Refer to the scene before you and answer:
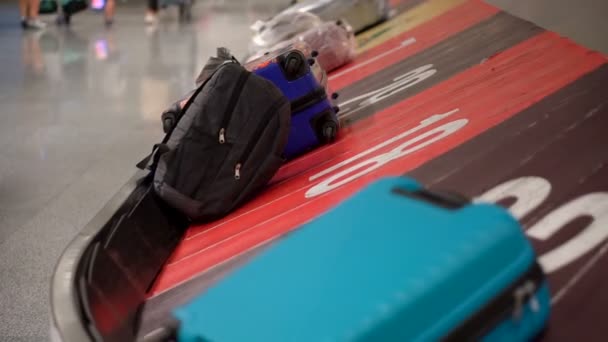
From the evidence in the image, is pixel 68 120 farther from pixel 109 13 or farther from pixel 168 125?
pixel 109 13

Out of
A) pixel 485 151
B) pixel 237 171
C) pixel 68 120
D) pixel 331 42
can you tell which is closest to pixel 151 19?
pixel 68 120

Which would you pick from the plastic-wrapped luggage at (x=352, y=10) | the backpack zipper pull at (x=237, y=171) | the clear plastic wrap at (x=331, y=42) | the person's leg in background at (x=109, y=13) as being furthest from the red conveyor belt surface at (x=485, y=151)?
the person's leg in background at (x=109, y=13)

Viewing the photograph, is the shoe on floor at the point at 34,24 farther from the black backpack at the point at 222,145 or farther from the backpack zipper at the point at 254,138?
the backpack zipper at the point at 254,138

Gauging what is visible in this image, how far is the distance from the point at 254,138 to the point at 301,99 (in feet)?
1.39

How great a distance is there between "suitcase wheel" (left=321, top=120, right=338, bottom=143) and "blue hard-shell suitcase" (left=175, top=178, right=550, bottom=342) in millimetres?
1608

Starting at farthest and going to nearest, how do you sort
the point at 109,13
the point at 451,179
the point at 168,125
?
the point at 109,13
the point at 168,125
the point at 451,179

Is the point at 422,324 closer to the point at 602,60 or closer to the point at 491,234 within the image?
the point at 491,234

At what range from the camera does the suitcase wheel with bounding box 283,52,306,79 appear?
10.00ft

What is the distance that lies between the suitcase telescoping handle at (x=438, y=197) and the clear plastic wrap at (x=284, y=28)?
2.99 meters

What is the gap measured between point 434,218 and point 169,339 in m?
0.61

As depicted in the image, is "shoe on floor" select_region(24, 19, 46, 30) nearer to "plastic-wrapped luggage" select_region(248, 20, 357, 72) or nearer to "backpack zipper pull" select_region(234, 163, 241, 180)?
"plastic-wrapped luggage" select_region(248, 20, 357, 72)

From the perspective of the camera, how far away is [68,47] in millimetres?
7480

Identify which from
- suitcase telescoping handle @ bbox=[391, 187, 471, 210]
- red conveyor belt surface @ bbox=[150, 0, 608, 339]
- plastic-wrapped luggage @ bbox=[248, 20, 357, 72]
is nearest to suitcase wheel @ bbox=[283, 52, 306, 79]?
red conveyor belt surface @ bbox=[150, 0, 608, 339]

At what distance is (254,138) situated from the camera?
8.86ft
